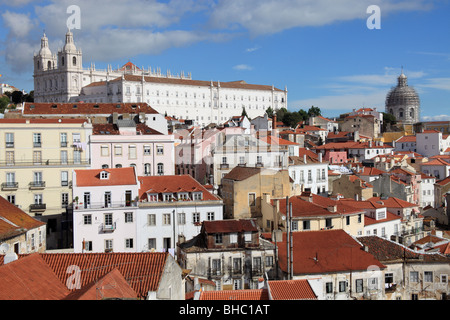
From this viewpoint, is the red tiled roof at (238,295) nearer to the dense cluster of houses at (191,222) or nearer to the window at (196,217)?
the dense cluster of houses at (191,222)

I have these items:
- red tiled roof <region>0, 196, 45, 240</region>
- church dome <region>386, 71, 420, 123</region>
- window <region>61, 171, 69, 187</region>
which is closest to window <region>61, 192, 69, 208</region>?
window <region>61, 171, 69, 187</region>

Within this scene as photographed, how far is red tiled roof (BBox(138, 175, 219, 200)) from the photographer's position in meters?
28.9

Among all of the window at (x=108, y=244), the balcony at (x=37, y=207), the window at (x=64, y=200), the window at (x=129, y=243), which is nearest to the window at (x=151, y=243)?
the window at (x=129, y=243)

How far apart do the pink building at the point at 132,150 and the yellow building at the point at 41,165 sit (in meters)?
1.52

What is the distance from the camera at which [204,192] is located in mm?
29469

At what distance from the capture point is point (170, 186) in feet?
96.4

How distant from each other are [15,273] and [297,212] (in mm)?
19271

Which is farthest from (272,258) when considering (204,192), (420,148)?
(420,148)

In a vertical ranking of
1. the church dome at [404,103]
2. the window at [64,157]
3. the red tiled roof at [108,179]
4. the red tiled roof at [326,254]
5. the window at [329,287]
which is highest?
the church dome at [404,103]

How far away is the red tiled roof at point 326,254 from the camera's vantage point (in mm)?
20656

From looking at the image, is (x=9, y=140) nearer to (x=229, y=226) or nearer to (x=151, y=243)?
(x=151, y=243)

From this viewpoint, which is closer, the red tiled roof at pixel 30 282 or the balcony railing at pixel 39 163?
the red tiled roof at pixel 30 282
